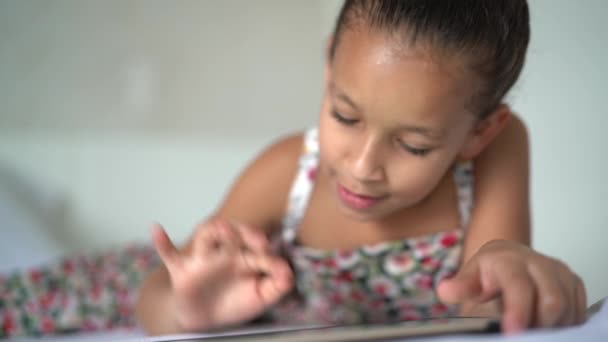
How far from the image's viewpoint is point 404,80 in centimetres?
37

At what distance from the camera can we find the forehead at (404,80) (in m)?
0.37

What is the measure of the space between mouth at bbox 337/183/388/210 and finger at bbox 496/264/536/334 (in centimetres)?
18

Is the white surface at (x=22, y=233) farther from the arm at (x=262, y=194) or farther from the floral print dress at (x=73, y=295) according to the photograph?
the arm at (x=262, y=194)

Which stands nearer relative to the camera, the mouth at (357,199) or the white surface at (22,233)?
the mouth at (357,199)

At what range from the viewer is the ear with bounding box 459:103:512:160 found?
0.45 m

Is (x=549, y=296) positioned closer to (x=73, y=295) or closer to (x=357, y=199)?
(x=357, y=199)

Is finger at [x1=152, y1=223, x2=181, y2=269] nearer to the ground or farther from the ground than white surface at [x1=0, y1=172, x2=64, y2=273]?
farther from the ground

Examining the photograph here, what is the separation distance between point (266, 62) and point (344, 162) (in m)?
0.83

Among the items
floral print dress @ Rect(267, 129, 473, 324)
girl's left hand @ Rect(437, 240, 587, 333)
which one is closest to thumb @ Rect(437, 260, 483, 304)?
girl's left hand @ Rect(437, 240, 587, 333)

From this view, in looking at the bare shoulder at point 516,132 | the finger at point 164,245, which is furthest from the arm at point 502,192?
the finger at point 164,245

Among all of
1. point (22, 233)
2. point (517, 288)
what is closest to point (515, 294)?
point (517, 288)

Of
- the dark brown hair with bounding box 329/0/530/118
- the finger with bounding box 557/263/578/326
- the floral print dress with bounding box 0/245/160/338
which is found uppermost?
the dark brown hair with bounding box 329/0/530/118

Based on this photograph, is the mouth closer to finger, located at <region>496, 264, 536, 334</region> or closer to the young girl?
the young girl

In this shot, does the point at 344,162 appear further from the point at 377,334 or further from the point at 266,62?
the point at 266,62
